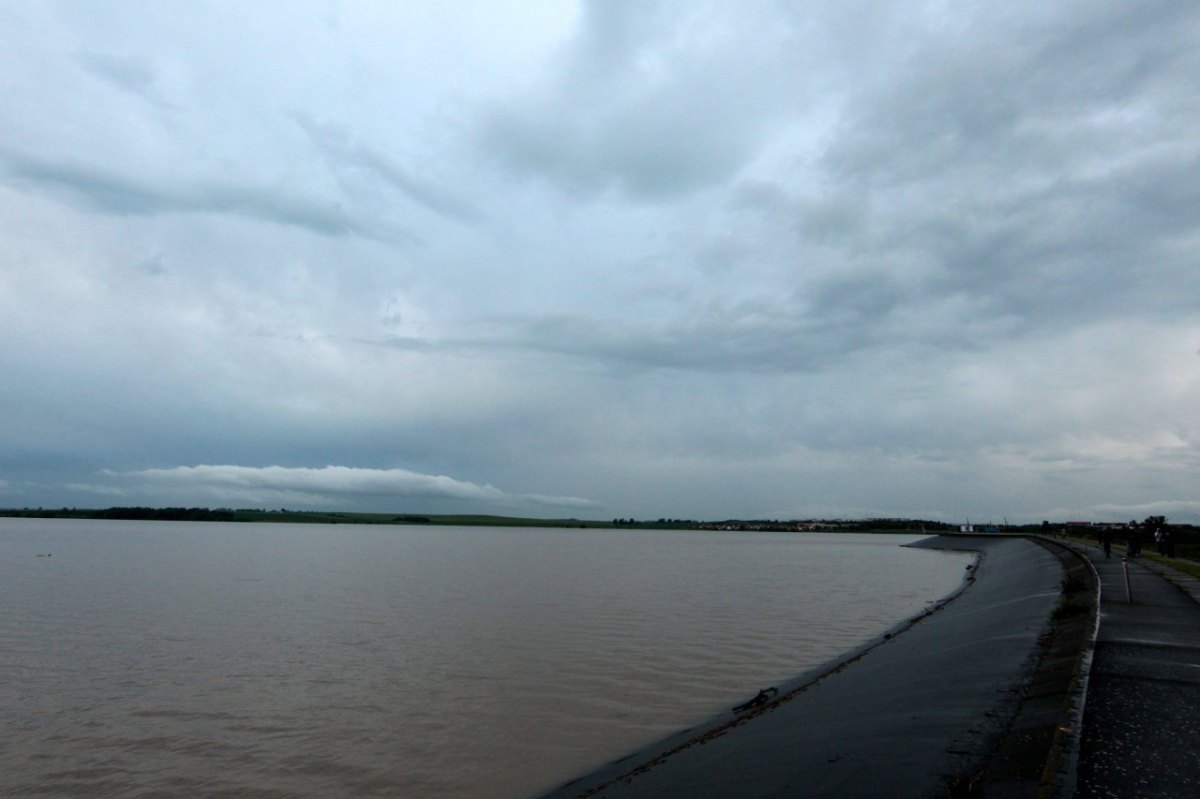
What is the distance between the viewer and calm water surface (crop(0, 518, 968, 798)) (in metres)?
13.2

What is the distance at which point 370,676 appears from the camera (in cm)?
1988

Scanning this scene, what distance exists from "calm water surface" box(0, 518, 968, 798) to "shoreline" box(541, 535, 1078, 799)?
1.43m

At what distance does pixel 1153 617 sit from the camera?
741 inches

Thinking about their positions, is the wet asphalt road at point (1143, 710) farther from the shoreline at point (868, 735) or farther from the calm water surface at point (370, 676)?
the calm water surface at point (370, 676)

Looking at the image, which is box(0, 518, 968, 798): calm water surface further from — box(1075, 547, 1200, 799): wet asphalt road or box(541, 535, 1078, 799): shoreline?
box(1075, 547, 1200, 799): wet asphalt road

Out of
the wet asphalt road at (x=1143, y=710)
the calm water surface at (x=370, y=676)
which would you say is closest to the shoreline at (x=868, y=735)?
the wet asphalt road at (x=1143, y=710)

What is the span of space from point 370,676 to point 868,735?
1336cm

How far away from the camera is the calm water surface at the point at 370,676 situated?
1316cm

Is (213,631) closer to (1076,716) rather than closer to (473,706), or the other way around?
(473,706)

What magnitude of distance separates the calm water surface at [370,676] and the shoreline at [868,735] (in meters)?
1.43

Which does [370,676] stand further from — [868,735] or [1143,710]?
[1143,710]

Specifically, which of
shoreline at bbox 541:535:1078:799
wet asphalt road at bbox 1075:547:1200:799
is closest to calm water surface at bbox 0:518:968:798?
shoreline at bbox 541:535:1078:799

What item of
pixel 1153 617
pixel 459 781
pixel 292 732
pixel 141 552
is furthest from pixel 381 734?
pixel 141 552

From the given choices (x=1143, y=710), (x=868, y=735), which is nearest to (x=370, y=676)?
(x=868, y=735)
